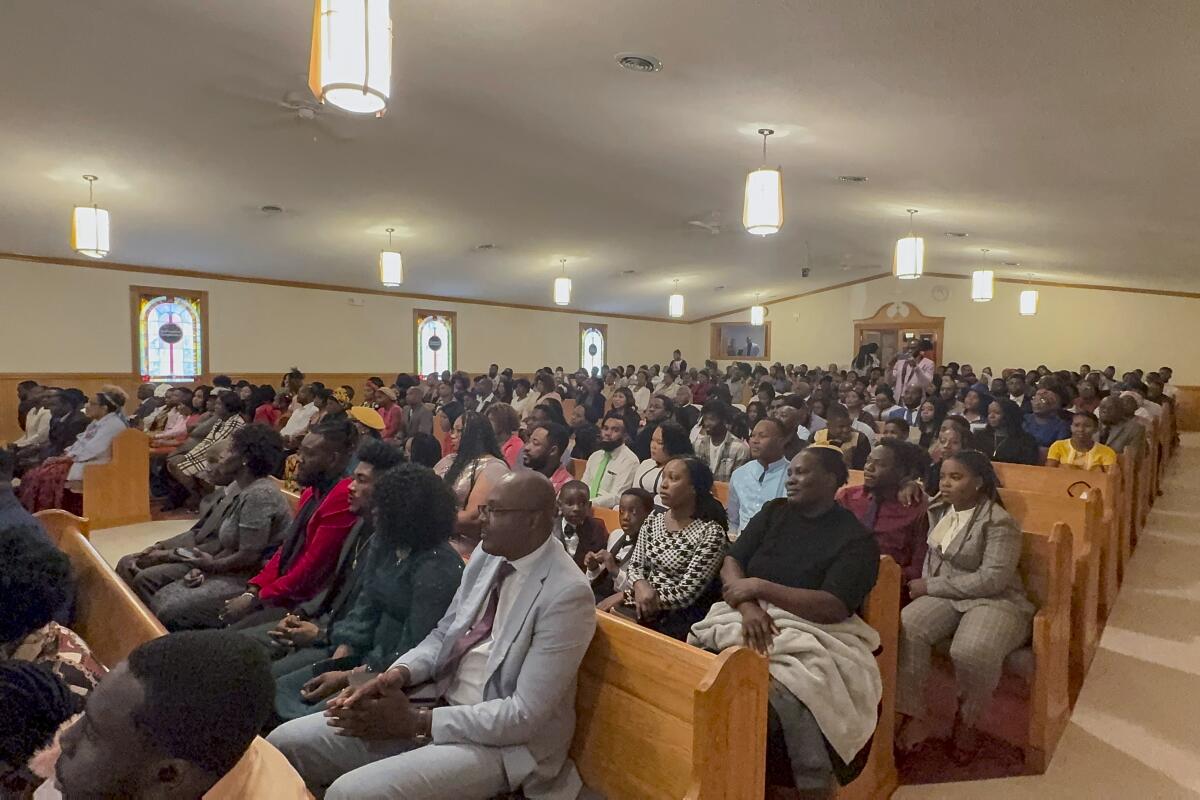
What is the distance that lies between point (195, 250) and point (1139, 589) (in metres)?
9.79

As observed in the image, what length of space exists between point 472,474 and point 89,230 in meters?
4.67

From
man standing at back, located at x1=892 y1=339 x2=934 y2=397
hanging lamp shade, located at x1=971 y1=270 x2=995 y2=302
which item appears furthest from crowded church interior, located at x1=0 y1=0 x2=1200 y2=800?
man standing at back, located at x1=892 y1=339 x2=934 y2=397

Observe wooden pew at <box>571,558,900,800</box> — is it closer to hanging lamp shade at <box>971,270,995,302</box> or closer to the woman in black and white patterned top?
the woman in black and white patterned top

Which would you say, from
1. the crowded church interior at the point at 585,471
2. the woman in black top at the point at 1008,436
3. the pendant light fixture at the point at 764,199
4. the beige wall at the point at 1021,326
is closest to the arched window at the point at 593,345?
the beige wall at the point at 1021,326

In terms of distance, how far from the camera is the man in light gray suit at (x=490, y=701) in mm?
1688

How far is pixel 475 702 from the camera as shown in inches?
74.4

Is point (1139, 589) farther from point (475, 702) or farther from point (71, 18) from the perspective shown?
point (71, 18)

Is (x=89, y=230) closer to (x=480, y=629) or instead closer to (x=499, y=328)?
(x=480, y=629)

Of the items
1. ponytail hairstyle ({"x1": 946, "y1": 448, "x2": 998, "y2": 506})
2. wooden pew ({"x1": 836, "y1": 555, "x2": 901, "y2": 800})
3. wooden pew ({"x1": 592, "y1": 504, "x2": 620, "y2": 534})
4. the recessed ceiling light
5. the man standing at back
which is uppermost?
the recessed ceiling light

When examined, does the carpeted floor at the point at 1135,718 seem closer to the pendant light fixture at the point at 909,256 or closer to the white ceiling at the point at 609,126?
the white ceiling at the point at 609,126

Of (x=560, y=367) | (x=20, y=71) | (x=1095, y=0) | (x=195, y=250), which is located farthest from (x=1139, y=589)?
(x=560, y=367)

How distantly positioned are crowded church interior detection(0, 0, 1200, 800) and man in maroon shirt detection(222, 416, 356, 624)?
16mm

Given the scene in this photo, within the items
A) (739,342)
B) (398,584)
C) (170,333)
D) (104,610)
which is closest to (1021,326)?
(739,342)

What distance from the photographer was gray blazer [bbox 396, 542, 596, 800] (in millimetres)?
1709
